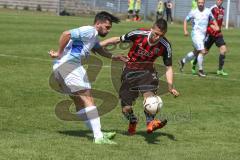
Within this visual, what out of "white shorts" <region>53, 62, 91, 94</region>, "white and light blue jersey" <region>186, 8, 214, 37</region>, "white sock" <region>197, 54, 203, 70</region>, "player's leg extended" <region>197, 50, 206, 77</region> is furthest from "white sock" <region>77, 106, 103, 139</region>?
"white and light blue jersey" <region>186, 8, 214, 37</region>

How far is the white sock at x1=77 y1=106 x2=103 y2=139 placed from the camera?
9.13 meters

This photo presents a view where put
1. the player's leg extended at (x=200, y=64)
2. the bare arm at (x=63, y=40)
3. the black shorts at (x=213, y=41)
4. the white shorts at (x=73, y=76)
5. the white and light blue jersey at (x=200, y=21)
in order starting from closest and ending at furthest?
the bare arm at (x=63, y=40), the white shorts at (x=73, y=76), the player's leg extended at (x=200, y=64), the white and light blue jersey at (x=200, y=21), the black shorts at (x=213, y=41)

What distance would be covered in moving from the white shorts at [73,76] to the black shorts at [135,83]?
3.23 ft

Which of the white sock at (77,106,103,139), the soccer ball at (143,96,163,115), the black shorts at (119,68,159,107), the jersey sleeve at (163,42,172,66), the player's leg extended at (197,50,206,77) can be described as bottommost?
the player's leg extended at (197,50,206,77)

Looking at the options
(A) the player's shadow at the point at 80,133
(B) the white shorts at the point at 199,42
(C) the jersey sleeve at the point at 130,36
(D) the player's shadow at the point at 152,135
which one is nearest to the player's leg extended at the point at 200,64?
(B) the white shorts at the point at 199,42

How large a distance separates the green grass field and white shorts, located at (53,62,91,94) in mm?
722

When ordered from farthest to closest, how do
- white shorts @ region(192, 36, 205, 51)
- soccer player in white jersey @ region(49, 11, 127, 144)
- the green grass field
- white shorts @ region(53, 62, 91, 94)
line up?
white shorts @ region(192, 36, 205, 51) < white shorts @ region(53, 62, 91, 94) < soccer player in white jersey @ region(49, 11, 127, 144) < the green grass field

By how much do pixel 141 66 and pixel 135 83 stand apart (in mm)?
277

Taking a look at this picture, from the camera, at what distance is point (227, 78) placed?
709 inches

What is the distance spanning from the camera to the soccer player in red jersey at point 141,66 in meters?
9.88

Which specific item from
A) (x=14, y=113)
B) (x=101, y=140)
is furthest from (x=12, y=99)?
(x=101, y=140)

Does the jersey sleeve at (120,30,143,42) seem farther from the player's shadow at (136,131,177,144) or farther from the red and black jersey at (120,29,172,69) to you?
the player's shadow at (136,131,177,144)

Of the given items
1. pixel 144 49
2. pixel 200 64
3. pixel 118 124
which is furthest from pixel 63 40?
pixel 200 64

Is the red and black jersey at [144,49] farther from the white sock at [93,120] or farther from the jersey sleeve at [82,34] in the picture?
the white sock at [93,120]
